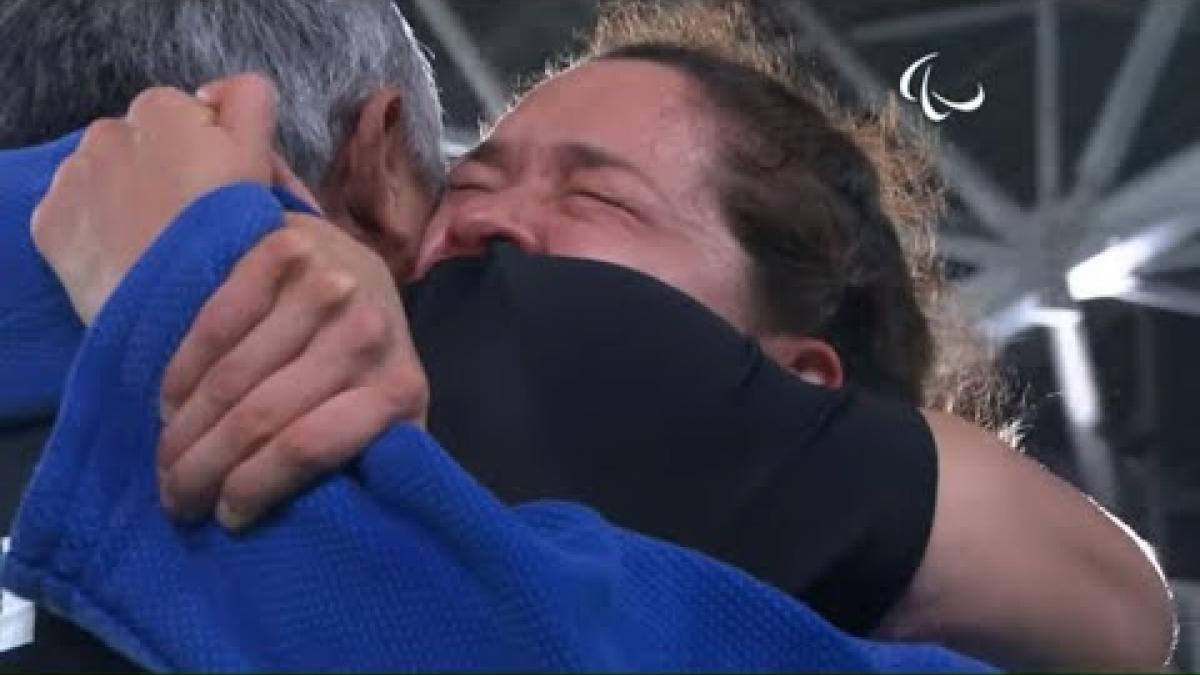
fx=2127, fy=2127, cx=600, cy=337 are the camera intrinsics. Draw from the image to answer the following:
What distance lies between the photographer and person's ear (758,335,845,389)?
1040 millimetres

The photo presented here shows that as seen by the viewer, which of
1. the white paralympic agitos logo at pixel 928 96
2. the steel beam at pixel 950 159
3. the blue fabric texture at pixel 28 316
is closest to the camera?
the blue fabric texture at pixel 28 316

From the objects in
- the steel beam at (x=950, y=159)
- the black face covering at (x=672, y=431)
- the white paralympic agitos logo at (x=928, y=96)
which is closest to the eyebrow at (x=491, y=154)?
the black face covering at (x=672, y=431)

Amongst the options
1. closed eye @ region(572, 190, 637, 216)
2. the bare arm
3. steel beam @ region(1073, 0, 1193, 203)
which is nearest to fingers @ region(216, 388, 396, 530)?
the bare arm

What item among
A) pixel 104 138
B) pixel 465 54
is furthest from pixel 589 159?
pixel 465 54

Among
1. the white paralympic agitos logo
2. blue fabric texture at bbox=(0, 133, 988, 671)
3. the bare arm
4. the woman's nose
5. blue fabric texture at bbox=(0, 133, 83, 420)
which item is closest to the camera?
blue fabric texture at bbox=(0, 133, 988, 671)

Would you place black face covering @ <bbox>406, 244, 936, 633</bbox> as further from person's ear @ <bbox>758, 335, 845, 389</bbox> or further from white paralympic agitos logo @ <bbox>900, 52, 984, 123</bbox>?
white paralympic agitos logo @ <bbox>900, 52, 984, 123</bbox>

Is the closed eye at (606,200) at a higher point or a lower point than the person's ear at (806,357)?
higher

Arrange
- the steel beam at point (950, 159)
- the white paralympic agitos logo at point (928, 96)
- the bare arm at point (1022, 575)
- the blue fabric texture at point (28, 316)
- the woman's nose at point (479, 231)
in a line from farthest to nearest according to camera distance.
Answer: the white paralympic agitos logo at point (928, 96) < the steel beam at point (950, 159) < the woman's nose at point (479, 231) < the bare arm at point (1022, 575) < the blue fabric texture at point (28, 316)

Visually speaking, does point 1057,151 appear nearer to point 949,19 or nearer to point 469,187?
point 949,19

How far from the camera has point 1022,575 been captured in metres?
0.91

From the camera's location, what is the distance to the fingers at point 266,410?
630 mm

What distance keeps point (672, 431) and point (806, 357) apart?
0.88ft

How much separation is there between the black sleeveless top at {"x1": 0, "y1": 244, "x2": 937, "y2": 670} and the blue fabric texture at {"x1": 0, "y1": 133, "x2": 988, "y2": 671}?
0.09 m

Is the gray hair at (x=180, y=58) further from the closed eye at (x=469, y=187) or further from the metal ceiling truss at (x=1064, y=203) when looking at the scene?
the metal ceiling truss at (x=1064, y=203)
